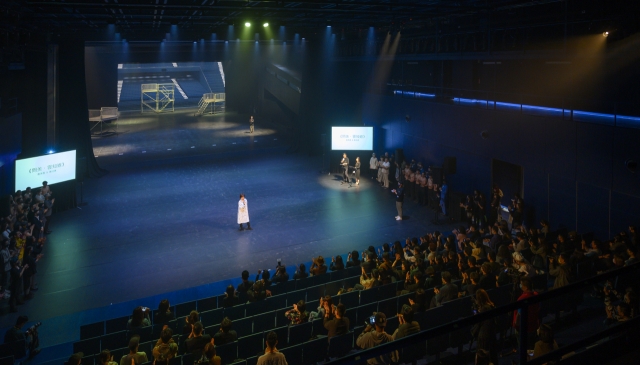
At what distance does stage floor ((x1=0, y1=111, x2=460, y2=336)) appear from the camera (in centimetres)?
1330

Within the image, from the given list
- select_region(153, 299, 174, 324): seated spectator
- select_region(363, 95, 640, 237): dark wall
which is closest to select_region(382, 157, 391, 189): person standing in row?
select_region(363, 95, 640, 237): dark wall

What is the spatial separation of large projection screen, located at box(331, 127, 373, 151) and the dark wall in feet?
9.77

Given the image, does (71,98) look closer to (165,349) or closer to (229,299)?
(229,299)

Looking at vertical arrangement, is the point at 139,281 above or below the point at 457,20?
below

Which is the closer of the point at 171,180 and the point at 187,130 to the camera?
the point at 171,180

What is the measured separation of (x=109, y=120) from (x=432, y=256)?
104ft

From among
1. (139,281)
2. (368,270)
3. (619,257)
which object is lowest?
(139,281)

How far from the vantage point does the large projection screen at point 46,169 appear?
17.0 meters

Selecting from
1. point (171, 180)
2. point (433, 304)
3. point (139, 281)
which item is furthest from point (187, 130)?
point (433, 304)

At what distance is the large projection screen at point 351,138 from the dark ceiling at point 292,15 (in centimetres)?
497

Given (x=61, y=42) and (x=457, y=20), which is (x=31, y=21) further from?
(x=457, y=20)

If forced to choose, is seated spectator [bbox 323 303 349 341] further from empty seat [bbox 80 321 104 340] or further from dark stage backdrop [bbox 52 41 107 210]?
dark stage backdrop [bbox 52 41 107 210]

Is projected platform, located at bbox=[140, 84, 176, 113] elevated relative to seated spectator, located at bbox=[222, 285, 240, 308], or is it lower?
elevated

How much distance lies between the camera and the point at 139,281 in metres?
13.2
